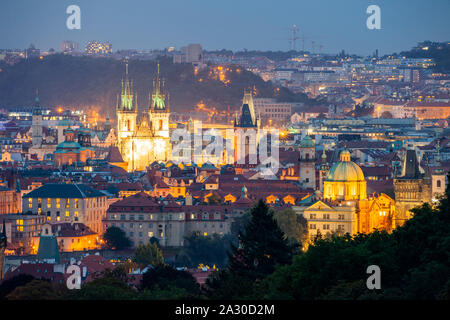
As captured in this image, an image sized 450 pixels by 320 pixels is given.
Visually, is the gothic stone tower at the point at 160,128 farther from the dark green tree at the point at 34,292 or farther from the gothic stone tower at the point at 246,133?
the dark green tree at the point at 34,292

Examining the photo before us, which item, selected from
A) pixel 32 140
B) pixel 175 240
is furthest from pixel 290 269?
pixel 32 140

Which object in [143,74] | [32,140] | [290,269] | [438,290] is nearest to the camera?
[438,290]

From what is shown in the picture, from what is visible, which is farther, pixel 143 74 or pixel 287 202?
pixel 143 74

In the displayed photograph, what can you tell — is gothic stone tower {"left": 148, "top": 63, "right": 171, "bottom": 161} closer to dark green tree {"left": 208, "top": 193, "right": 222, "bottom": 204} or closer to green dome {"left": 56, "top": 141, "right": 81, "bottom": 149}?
green dome {"left": 56, "top": 141, "right": 81, "bottom": 149}

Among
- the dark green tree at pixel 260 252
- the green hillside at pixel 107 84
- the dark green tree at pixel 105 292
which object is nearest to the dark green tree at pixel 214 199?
the dark green tree at pixel 260 252

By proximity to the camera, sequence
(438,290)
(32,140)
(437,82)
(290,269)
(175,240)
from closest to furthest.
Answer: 1. (438,290)
2. (290,269)
3. (175,240)
4. (32,140)
5. (437,82)

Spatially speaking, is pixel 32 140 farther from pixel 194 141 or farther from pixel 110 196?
pixel 110 196
